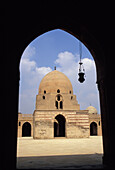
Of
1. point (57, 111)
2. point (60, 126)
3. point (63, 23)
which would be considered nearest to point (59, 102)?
point (57, 111)

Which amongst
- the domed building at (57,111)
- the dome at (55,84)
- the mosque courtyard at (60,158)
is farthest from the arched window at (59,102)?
the mosque courtyard at (60,158)

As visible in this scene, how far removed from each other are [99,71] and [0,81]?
401 cm

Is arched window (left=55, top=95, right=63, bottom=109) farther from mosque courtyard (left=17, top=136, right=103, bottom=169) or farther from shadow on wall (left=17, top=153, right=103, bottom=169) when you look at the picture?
shadow on wall (left=17, top=153, right=103, bottom=169)

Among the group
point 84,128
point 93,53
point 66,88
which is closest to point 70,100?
point 66,88

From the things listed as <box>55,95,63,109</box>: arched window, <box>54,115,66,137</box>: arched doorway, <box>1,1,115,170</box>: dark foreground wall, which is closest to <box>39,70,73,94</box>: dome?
<box>55,95,63,109</box>: arched window

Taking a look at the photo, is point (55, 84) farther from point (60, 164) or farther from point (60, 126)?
point (60, 164)

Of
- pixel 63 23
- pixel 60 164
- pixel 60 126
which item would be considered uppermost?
pixel 63 23

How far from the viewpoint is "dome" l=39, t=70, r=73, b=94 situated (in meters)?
29.1

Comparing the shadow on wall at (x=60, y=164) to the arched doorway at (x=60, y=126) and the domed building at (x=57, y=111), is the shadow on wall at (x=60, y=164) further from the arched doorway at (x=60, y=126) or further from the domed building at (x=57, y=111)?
the arched doorway at (x=60, y=126)

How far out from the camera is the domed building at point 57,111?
24750 mm

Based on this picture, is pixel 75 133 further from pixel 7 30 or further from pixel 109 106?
pixel 7 30

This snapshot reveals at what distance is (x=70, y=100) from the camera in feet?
91.9

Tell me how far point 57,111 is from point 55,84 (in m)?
5.41

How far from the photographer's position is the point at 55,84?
29.3m
